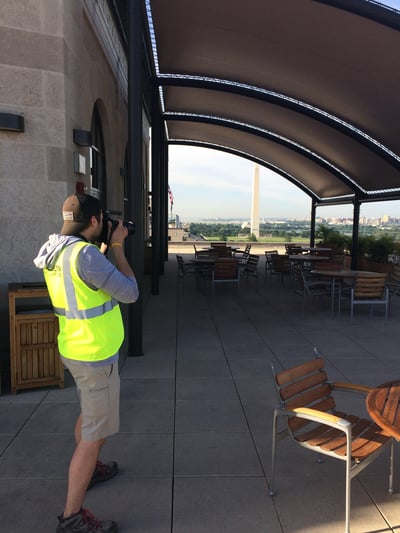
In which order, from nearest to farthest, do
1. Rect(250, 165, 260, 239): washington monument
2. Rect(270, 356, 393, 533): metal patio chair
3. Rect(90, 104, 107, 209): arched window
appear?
Rect(270, 356, 393, 533): metal patio chair < Rect(90, 104, 107, 209): arched window < Rect(250, 165, 260, 239): washington monument

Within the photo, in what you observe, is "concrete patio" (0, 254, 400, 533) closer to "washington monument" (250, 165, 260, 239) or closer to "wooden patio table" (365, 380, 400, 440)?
"wooden patio table" (365, 380, 400, 440)

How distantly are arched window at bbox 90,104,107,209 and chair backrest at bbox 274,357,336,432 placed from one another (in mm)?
5304

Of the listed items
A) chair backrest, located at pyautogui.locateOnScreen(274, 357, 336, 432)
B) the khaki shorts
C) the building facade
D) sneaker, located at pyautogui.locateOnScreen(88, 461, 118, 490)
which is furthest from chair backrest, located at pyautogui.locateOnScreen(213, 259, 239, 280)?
the khaki shorts

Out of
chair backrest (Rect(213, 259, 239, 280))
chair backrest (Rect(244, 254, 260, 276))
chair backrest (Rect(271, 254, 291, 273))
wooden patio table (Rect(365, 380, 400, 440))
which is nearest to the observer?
wooden patio table (Rect(365, 380, 400, 440))

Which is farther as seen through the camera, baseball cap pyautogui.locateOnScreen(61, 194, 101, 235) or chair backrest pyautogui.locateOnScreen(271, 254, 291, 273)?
chair backrest pyautogui.locateOnScreen(271, 254, 291, 273)

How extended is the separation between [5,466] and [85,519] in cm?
100

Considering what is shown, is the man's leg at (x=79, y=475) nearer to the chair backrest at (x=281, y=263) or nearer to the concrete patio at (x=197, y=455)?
the concrete patio at (x=197, y=455)

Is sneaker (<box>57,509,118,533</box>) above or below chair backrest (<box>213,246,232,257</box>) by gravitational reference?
below

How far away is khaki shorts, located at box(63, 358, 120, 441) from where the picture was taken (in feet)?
7.25

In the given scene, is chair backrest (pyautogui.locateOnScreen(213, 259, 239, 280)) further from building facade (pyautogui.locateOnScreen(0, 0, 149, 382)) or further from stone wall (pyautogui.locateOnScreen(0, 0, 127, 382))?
stone wall (pyautogui.locateOnScreen(0, 0, 127, 382))

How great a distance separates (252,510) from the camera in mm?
2480

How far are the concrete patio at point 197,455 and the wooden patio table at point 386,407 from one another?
677 mm

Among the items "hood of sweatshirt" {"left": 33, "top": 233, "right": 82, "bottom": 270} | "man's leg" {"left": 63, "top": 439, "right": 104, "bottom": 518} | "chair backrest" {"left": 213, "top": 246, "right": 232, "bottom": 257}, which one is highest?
"hood of sweatshirt" {"left": 33, "top": 233, "right": 82, "bottom": 270}

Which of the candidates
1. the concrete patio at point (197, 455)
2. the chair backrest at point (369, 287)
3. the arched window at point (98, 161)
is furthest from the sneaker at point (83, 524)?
the chair backrest at point (369, 287)
